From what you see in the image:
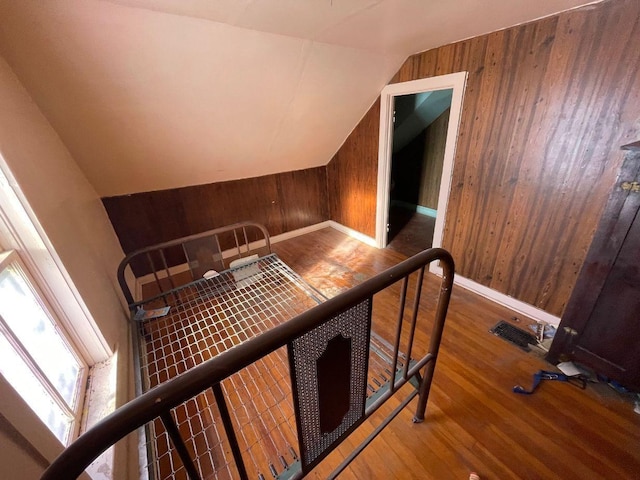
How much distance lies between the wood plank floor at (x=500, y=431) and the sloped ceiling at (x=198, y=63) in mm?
2174

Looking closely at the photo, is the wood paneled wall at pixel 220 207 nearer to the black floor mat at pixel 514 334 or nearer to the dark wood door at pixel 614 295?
the black floor mat at pixel 514 334

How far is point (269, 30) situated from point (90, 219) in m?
1.80

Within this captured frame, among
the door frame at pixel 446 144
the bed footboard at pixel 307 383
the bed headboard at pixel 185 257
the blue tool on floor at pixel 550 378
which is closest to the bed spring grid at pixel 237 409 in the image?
the bed footboard at pixel 307 383

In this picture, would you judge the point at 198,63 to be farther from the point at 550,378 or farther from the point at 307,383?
the point at 550,378

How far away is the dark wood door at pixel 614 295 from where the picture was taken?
118cm

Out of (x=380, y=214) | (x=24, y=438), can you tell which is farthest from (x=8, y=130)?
(x=380, y=214)

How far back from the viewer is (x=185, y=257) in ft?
9.44

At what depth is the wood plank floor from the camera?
1.16m

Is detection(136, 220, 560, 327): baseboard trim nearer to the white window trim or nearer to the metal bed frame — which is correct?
the metal bed frame

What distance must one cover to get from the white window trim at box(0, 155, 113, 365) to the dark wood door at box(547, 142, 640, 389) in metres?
2.59

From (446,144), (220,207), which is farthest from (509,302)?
(220,207)

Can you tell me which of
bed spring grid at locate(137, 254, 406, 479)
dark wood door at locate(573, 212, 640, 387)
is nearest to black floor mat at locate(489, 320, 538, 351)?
dark wood door at locate(573, 212, 640, 387)

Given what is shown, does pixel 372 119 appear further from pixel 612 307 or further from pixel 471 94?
pixel 612 307

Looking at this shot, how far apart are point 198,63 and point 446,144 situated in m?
2.01
